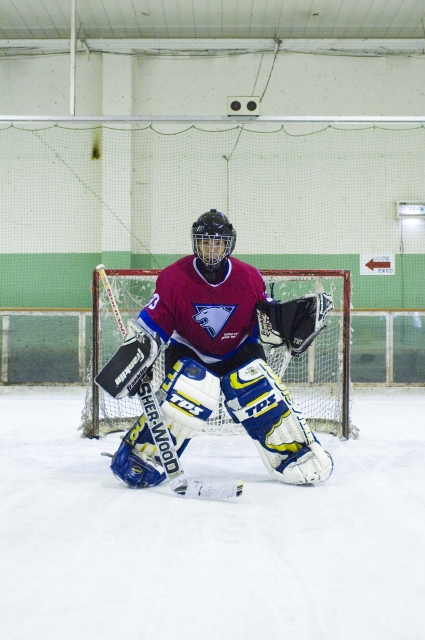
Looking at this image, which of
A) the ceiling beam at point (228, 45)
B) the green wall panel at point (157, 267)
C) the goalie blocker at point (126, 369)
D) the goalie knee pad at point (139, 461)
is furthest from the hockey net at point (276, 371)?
the ceiling beam at point (228, 45)

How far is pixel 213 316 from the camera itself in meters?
2.43

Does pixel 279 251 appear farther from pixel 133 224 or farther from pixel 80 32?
pixel 80 32

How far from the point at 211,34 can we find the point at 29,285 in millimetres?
3713

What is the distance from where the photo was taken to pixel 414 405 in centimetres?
536

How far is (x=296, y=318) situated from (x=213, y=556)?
1.13m

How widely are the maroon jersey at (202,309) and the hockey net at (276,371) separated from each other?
0.42 meters

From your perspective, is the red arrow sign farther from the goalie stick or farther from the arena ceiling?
the goalie stick

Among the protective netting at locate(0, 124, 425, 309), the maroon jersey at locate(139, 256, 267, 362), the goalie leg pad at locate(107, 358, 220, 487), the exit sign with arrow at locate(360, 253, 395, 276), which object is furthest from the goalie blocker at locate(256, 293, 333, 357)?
the exit sign with arrow at locate(360, 253, 395, 276)

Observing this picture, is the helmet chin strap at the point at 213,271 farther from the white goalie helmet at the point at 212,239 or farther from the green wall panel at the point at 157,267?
the green wall panel at the point at 157,267

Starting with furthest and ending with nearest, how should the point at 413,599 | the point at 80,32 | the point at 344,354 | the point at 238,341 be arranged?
the point at 80,32 < the point at 344,354 < the point at 238,341 < the point at 413,599

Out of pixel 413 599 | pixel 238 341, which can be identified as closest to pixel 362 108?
pixel 238 341

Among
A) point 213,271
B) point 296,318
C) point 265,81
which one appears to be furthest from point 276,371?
point 265,81

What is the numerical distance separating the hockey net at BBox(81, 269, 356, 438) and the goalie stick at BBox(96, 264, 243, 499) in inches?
34.2

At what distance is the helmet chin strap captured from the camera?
7.98 ft
